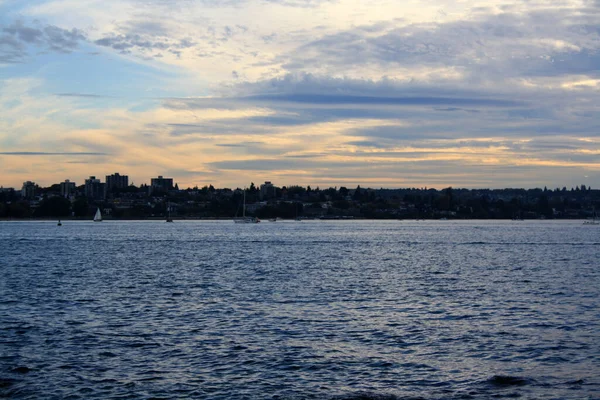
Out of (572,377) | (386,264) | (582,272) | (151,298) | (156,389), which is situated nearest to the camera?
(156,389)

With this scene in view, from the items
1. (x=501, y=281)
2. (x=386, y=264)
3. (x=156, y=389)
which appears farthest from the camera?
(x=386, y=264)

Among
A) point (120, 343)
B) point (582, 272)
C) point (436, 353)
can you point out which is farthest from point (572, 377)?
point (582, 272)

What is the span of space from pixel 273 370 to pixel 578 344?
12.0 meters

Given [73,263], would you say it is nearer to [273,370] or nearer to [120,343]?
[120,343]

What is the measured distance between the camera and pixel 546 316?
113ft

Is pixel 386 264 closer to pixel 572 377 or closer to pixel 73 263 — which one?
pixel 73 263

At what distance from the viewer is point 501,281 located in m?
53.0

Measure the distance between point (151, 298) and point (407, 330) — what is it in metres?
17.1

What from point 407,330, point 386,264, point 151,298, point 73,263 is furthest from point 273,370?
point 73,263

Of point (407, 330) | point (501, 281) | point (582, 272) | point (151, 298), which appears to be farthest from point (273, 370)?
point (582, 272)

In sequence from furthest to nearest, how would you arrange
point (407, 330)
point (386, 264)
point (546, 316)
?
point (386, 264)
point (546, 316)
point (407, 330)

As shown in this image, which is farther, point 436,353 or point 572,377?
point 436,353

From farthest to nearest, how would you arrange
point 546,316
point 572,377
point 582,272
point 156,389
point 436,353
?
point 582,272 → point 546,316 → point 436,353 → point 572,377 → point 156,389

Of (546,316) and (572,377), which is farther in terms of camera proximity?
(546,316)
